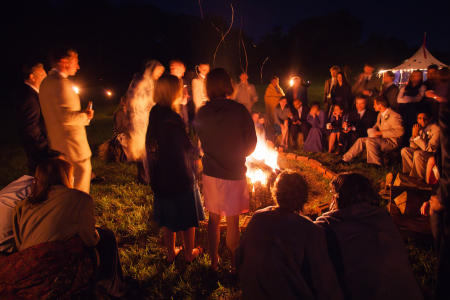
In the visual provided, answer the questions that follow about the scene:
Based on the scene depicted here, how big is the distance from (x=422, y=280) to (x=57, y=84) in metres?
4.83

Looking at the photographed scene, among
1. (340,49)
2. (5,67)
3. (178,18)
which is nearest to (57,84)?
(5,67)

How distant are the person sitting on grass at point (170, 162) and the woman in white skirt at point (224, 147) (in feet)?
0.62

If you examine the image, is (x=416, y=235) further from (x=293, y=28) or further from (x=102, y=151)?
(x=293, y=28)

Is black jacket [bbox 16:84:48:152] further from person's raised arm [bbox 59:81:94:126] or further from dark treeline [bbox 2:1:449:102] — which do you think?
dark treeline [bbox 2:1:449:102]

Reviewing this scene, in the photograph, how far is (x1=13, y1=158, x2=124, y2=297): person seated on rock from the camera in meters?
2.44

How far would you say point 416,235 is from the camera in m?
3.81

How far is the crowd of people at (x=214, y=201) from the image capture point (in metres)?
2.04

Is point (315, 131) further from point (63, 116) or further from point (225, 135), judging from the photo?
point (63, 116)

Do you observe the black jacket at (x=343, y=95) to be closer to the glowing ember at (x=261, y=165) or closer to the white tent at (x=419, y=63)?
the glowing ember at (x=261, y=165)

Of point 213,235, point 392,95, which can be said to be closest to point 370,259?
point 213,235

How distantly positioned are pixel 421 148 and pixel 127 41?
32809mm

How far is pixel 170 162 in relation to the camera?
305 cm

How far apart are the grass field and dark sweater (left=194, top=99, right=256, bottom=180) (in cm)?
122

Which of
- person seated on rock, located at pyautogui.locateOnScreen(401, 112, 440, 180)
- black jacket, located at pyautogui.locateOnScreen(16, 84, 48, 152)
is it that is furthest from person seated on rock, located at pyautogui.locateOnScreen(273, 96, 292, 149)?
black jacket, located at pyautogui.locateOnScreen(16, 84, 48, 152)
